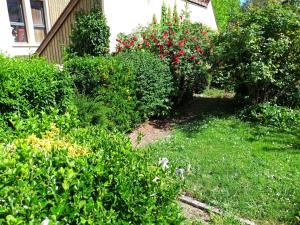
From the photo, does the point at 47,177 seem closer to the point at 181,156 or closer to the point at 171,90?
the point at 181,156

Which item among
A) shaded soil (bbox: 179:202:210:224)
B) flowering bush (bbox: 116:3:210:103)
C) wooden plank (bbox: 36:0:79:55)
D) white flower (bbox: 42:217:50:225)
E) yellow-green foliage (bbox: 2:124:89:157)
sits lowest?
shaded soil (bbox: 179:202:210:224)

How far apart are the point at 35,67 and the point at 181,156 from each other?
2.91 meters

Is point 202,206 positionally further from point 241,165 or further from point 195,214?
A: point 241,165

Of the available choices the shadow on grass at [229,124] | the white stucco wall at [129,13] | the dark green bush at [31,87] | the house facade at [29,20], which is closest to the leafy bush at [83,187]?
the dark green bush at [31,87]

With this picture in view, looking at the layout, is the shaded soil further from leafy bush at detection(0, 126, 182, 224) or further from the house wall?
the house wall

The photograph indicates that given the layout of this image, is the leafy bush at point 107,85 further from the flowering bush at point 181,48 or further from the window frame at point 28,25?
the window frame at point 28,25

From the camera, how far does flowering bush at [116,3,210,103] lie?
785 cm

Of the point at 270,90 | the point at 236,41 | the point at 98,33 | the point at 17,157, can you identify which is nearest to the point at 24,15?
the point at 98,33

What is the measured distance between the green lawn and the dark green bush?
1951mm

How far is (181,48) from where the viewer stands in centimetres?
780

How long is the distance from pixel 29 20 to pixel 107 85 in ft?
29.0

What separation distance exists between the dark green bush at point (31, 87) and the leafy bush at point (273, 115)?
180 inches

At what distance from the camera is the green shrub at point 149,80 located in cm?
682

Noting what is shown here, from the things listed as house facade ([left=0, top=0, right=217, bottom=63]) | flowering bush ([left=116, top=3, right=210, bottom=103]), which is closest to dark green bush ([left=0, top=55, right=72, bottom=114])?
flowering bush ([left=116, top=3, right=210, bottom=103])
